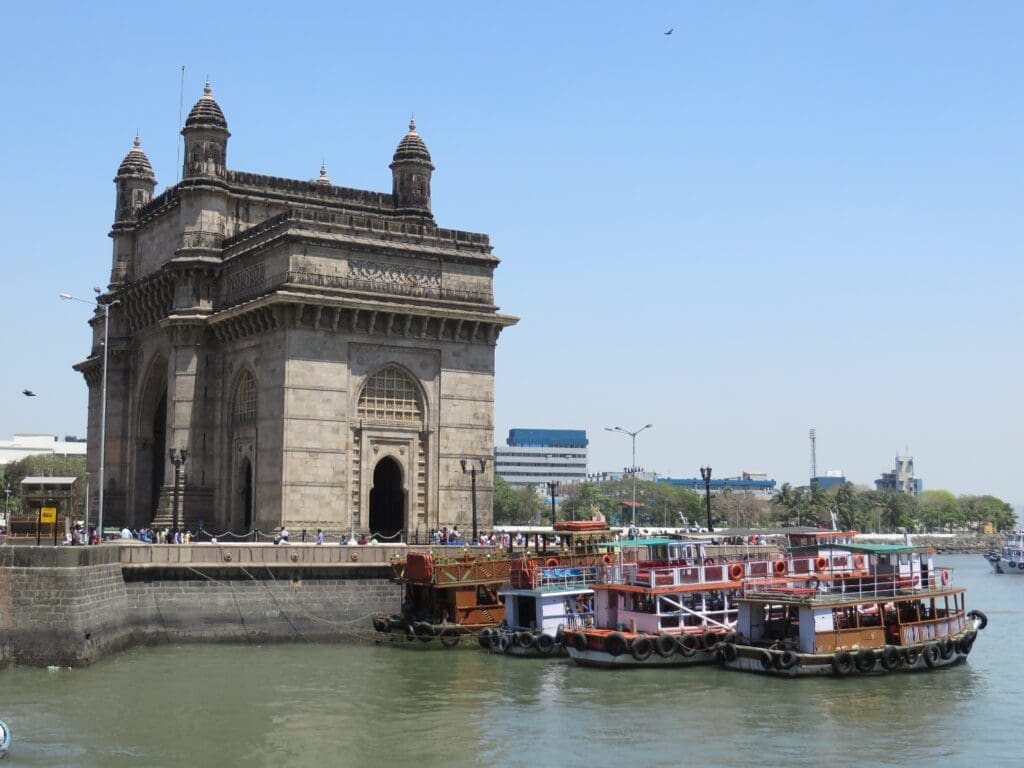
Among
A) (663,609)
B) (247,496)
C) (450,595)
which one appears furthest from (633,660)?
(247,496)

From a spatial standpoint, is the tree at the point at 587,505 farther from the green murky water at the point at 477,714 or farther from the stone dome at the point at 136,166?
the green murky water at the point at 477,714

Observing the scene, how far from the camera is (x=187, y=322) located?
196 ft

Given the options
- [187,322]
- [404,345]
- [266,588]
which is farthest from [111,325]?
[266,588]

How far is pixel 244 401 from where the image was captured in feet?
193

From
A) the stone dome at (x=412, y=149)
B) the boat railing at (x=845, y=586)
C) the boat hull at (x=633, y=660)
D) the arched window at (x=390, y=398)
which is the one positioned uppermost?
the stone dome at (x=412, y=149)

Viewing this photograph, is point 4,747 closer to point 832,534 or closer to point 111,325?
point 832,534

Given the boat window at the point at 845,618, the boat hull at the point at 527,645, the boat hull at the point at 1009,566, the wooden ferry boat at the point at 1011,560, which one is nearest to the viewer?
the boat window at the point at 845,618

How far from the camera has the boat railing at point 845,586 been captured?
3938 cm

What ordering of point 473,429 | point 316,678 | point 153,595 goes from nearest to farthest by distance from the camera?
point 316,678
point 153,595
point 473,429

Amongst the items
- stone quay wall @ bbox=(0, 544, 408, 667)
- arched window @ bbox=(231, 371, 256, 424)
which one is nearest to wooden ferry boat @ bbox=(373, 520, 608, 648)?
stone quay wall @ bbox=(0, 544, 408, 667)

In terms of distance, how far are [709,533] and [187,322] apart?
26.1 meters

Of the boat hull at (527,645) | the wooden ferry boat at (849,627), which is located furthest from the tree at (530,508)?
→ the wooden ferry boat at (849,627)

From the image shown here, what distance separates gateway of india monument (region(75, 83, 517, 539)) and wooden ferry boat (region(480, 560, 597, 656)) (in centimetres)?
1188

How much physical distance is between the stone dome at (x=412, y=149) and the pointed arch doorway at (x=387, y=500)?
1751 cm
